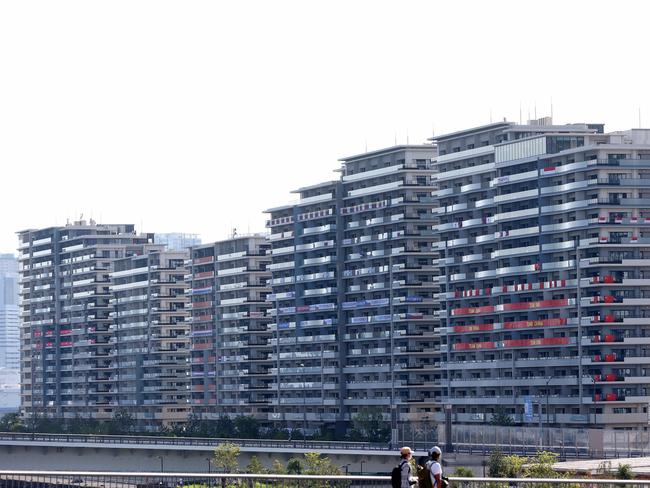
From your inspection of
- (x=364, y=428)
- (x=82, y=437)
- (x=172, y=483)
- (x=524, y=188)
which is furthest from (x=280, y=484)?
(x=82, y=437)

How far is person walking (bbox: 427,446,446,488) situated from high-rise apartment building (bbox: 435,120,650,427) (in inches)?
4799

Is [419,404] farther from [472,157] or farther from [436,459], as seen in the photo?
[436,459]

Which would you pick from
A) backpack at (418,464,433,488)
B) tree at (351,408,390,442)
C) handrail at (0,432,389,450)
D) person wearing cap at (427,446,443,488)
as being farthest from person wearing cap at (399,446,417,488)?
tree at (351,408,390,442)

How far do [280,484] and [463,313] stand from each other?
13591 centimetres

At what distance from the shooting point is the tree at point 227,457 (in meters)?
160

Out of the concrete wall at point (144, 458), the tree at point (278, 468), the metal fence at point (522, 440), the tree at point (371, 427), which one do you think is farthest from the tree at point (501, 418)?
the tree at point (278, 468)

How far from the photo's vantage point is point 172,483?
44.3 metres

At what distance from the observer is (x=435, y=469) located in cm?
3906

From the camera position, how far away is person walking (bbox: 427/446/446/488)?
38.9m

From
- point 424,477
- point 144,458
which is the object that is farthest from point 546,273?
point 424,477

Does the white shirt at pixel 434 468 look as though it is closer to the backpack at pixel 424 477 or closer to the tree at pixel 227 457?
the backpack at pixel 424 477

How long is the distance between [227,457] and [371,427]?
29435 millimetres

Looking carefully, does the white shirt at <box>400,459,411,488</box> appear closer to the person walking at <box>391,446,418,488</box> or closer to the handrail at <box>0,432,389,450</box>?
the person walking at <box>391,446,418,488</box>

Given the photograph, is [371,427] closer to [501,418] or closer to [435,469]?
[501,418]
